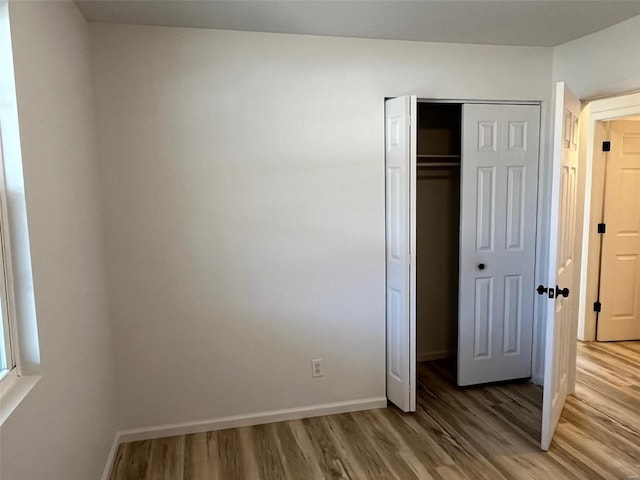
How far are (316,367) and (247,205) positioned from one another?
3.79 feet

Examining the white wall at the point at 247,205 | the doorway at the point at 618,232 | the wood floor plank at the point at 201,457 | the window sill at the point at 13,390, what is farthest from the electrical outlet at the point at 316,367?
the doorway at the point at 618,232

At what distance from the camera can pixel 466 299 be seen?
3510 mm

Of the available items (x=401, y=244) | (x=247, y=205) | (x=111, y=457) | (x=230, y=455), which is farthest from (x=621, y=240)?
(x=111, y=457)

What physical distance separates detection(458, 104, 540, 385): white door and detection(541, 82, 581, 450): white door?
0.43m

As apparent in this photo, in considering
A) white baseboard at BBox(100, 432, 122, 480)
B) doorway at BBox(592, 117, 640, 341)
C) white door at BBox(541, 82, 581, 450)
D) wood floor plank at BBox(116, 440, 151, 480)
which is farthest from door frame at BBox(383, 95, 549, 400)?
white baseboard at BBox(100, 432, 122, 480)

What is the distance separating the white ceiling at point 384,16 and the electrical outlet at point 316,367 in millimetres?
2062

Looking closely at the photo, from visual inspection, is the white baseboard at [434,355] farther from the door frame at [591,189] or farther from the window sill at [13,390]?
the window sill at [13,390]

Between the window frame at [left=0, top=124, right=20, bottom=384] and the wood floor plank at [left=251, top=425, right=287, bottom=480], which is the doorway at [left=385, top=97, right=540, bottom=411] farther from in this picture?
the window frame at [left=0, top=124, right=20, bottom=384]

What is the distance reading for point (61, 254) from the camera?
196cm

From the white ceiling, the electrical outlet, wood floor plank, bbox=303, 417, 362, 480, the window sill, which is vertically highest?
the white ceiling

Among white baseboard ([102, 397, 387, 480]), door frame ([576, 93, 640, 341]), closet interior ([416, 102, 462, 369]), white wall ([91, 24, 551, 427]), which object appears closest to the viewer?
white wall ([91, 24, 551, 427])

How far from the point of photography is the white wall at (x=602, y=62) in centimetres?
280

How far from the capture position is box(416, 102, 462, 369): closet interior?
3.97m

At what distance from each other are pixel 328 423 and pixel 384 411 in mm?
408
